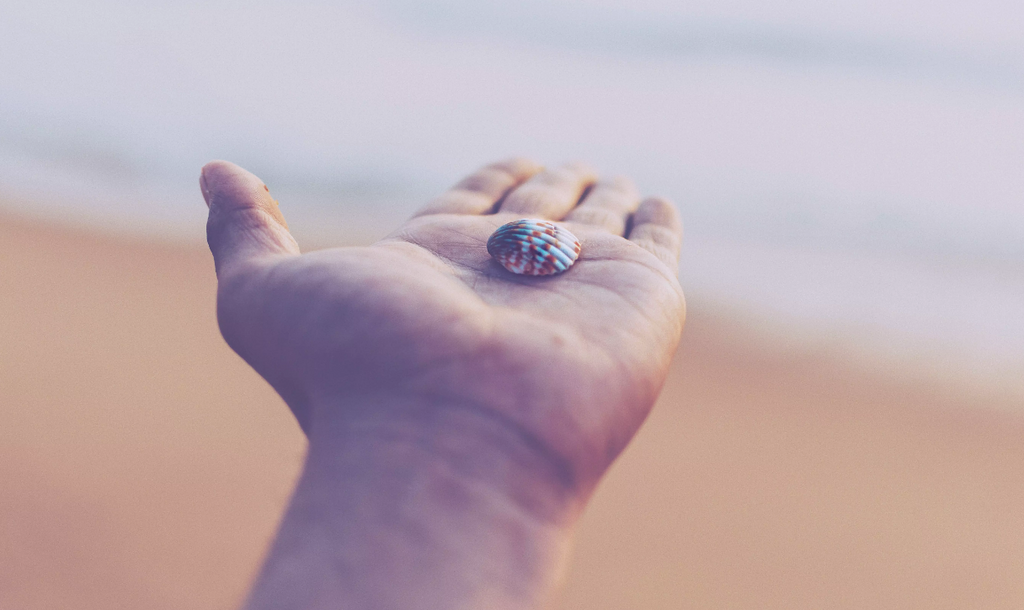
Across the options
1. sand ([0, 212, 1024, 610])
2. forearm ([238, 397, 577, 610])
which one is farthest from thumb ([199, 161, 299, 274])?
sand ([0, 212, 1024, 610])

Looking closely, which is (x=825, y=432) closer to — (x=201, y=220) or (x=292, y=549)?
(x=292, y=549)

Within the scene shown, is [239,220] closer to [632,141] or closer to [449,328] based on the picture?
[449,328]

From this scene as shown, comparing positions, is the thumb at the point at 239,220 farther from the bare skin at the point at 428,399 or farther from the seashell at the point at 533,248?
the seashell at the point at 533,248

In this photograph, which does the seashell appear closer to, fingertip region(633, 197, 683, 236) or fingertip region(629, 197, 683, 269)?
fingertip region(629, 197, 683, 269)

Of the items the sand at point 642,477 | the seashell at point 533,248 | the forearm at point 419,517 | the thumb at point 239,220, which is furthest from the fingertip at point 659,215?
the forearm at point 419,517

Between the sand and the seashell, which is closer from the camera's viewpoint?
the seashell

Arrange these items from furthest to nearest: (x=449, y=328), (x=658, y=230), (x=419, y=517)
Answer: (x=658, y=230) → (x=449, y=328) → (x=419, y=517)

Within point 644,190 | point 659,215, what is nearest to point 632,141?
point 644,190
